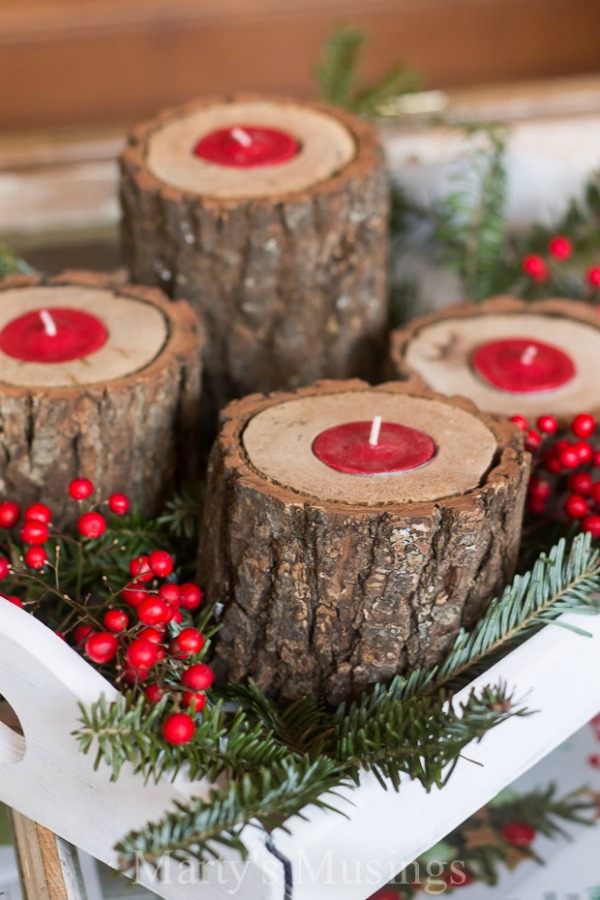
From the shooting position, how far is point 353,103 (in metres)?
1.21

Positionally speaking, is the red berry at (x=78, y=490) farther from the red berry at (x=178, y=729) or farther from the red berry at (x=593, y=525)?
the red berry at (x=593, y=525)

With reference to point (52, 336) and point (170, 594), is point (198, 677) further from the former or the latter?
point (52, 336)

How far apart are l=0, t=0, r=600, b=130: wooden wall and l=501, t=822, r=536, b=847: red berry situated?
1.24m

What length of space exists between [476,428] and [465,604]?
0.37 feet

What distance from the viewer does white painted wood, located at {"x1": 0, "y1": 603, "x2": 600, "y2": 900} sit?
0.61 metres

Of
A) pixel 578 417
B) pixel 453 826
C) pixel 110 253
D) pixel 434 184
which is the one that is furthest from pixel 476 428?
pixel 110 253

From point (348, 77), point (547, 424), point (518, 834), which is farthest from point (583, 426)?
point (348, 77)

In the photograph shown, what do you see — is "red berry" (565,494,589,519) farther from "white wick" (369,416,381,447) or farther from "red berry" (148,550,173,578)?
"red berry" (148,550,173,578)

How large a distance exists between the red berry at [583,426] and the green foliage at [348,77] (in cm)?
54

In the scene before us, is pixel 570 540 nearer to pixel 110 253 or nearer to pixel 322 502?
pixel 322 502

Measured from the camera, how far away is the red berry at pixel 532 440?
78 cm

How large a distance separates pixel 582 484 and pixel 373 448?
0.17m

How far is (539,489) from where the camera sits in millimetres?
818

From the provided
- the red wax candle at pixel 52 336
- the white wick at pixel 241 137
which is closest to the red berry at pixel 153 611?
the red wax candle at pixel 52 336
